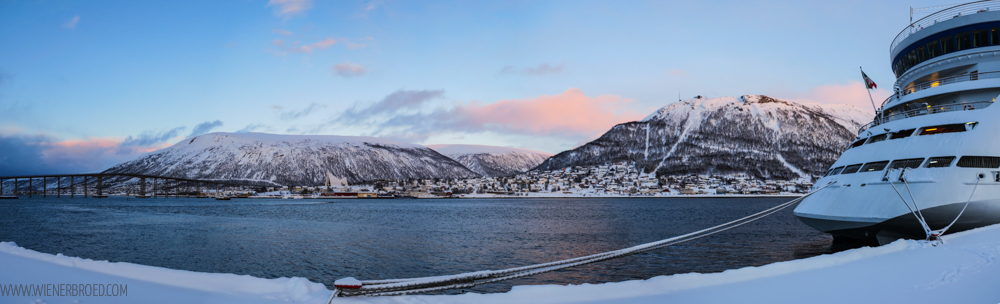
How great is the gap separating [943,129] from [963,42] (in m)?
6.91

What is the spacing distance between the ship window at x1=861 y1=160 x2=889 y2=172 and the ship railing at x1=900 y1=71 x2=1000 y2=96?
6.56m

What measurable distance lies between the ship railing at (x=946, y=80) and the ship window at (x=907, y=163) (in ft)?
21.8

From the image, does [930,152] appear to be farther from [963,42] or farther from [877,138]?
[963,42]

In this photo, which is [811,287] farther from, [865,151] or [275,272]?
[275,272]

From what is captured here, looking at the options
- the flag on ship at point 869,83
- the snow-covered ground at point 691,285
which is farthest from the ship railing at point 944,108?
the snow-covered ground at point 691,285

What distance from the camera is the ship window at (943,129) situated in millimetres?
21373

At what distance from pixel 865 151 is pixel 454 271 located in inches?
830

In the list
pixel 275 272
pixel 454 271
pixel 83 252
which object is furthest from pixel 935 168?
pixel 83 252

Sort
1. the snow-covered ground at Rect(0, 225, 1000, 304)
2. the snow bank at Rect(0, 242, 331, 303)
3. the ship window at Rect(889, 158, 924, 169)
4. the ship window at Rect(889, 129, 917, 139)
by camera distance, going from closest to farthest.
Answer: the snow bank at Rect(0, 242, 331, 303)
the snow-covered ground at Rect(0, 225, 1000, 304)
the ship window at Rect(889, 158, 924, 169)
the ship window at Rect(889, 129, 917, 139)

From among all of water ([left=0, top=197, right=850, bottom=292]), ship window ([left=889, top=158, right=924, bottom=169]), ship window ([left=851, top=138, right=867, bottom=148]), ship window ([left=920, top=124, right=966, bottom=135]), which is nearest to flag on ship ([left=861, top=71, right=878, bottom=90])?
ship window ([left=851, top=138, right=867, bottom=148])

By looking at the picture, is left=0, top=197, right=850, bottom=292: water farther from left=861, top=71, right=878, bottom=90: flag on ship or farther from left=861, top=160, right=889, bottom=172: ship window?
left=861, top=71, right=878, bottom=90: flag on ship

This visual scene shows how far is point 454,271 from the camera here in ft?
84.0

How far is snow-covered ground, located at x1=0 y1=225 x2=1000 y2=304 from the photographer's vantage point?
9.78 m

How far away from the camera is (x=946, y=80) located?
25453mm
